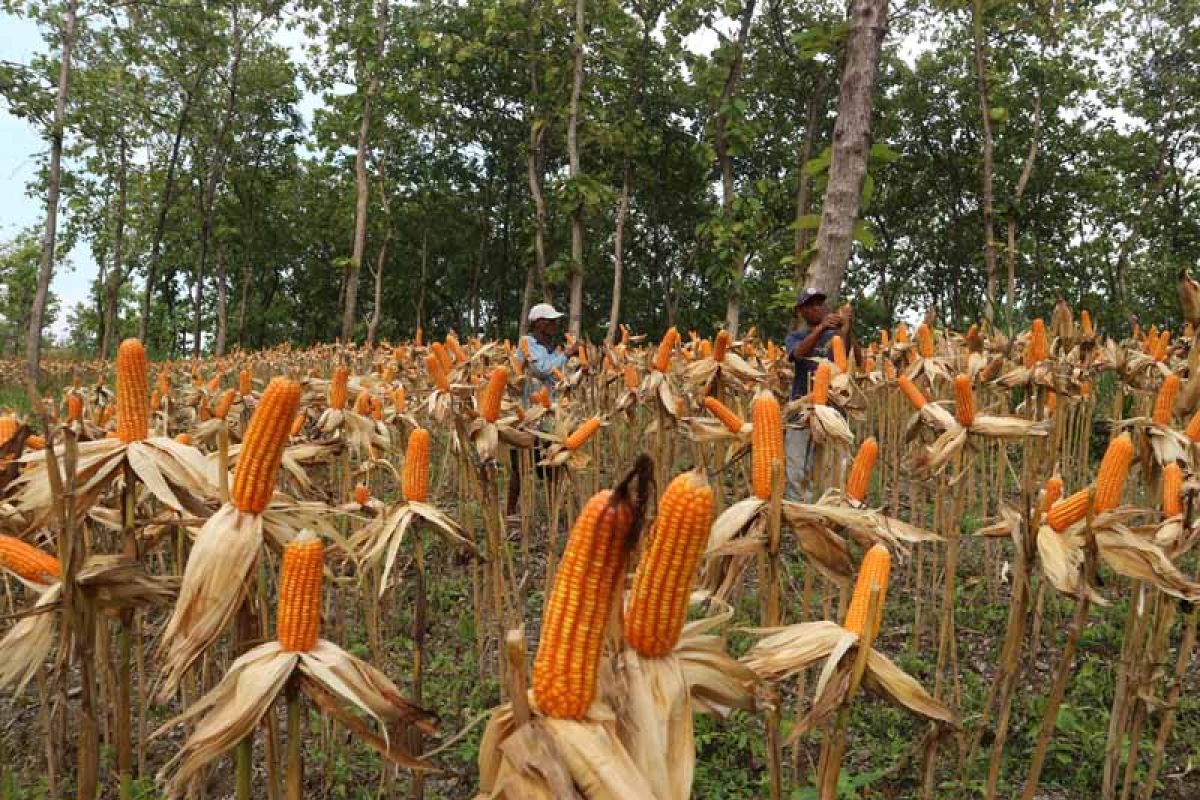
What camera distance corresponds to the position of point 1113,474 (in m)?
1.96

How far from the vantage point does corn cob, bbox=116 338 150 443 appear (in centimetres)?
157

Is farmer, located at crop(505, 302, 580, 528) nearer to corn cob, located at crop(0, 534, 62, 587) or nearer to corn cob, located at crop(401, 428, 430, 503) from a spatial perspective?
corn cob, located at crop(401, 428, 430, 503)

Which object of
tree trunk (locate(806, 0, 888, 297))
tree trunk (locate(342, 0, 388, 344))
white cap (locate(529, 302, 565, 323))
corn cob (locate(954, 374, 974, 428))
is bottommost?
corn cob (locate(954, 374, 974, 428))

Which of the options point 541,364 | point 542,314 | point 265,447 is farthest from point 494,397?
point 541,364

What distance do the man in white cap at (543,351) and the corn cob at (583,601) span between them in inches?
224

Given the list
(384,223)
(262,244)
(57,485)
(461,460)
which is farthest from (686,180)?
(57,485)

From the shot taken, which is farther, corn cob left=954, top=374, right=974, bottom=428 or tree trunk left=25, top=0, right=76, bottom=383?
tree trunk left=25, top=0, right=76, bottom=383

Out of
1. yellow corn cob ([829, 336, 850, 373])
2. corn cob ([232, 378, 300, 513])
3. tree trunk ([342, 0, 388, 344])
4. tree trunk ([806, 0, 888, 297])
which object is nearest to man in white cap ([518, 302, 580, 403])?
tree trunk ([806, 0, 888, 297])

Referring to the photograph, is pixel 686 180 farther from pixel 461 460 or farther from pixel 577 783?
pixel 577 783

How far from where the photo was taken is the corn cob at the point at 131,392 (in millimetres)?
1566

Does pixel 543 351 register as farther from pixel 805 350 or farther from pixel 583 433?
pixel 583 433

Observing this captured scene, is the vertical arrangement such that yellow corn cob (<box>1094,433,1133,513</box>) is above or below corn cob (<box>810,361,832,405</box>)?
below

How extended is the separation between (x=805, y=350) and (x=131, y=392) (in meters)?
4.78

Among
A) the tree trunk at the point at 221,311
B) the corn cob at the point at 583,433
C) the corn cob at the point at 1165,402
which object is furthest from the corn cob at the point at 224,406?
the tree trunk at the point at 221,311
